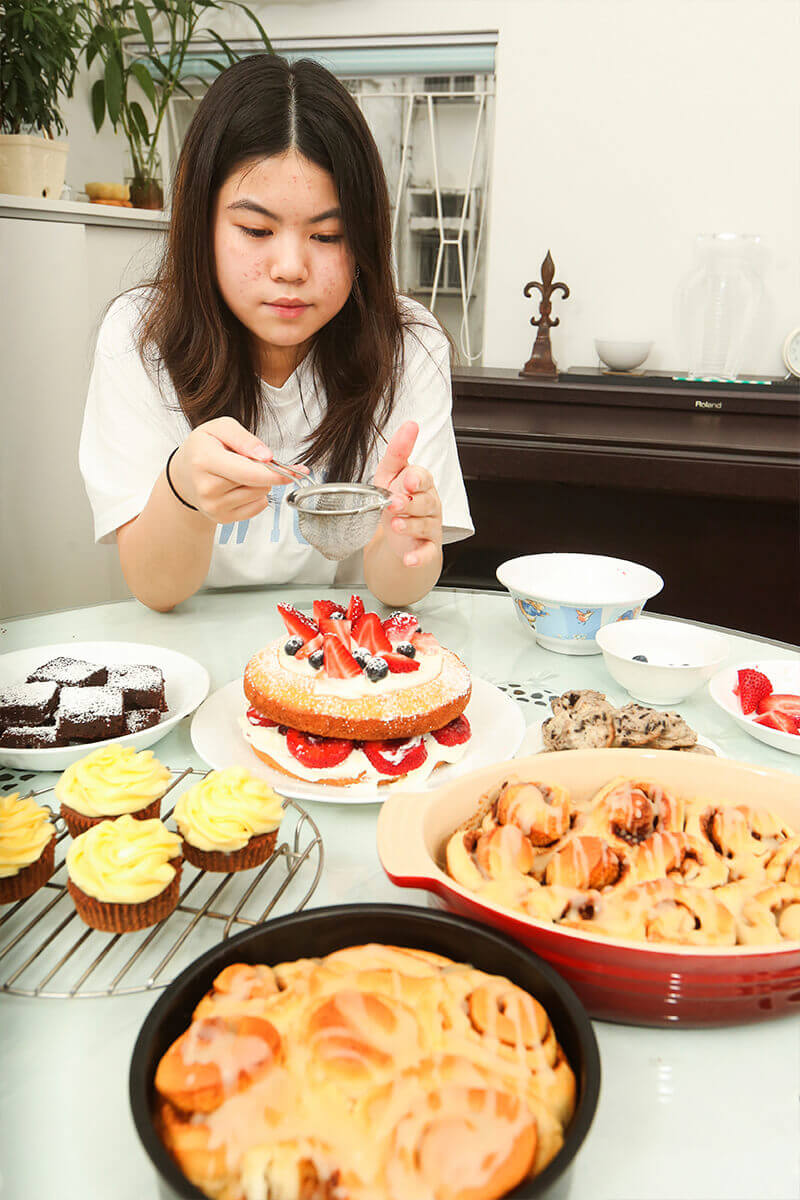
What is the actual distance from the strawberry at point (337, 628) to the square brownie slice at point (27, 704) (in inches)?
12.7

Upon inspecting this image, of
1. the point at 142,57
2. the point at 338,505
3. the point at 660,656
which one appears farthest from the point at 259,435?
the point at 142,57

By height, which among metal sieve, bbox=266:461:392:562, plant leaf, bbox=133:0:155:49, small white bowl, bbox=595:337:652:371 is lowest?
metal sieve, bbox=266:461:392:562

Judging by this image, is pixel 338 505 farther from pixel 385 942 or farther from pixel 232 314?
pixel 385 942

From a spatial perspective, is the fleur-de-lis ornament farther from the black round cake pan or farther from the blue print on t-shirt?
the black round cake pan

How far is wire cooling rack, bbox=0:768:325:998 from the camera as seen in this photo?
25.2 inches

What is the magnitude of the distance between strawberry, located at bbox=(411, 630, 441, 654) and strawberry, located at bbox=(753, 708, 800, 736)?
15.4 inches

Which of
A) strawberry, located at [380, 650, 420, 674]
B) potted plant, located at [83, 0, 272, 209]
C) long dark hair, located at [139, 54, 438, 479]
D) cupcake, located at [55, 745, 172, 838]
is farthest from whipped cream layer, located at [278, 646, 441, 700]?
potted plant, located at [83, 0, 272, 209]

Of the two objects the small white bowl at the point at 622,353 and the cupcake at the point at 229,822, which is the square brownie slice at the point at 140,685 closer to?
the cupcake at the point at 229,822

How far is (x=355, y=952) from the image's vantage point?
55 centimetres

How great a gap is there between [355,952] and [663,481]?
2240 millimetres

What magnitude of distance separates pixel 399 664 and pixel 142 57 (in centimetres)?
363

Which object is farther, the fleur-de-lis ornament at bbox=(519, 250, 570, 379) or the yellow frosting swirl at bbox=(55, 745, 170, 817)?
the fleur-de-lis ornament at bbox=(519, 250, 570, 379)

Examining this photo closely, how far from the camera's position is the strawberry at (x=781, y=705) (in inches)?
41.3

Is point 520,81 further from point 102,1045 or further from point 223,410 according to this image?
point 102,1045
